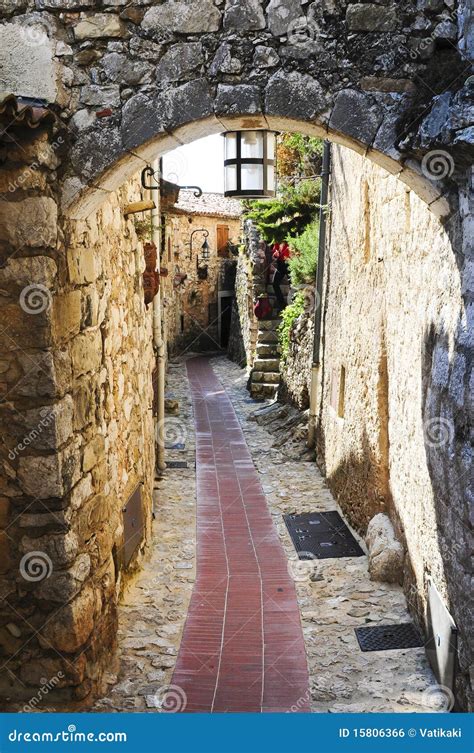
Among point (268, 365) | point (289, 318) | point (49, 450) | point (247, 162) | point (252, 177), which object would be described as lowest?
point (268, 365)

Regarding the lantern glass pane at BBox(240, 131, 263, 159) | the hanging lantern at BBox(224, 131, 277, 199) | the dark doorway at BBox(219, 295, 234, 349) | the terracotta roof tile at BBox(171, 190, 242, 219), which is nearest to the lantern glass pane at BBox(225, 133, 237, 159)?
the hanging lantern at BBox(224, 131, 277, 199)

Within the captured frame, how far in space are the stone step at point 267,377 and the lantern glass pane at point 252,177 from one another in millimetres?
8839

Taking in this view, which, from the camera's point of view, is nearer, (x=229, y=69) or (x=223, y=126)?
(x=229, y=69)

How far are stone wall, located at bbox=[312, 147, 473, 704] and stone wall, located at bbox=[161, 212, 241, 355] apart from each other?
15056 millimetres

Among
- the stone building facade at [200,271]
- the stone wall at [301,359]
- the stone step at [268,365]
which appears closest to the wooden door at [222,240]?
the stone building facade at [200,271]

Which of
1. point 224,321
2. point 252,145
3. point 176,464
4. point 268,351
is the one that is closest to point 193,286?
point 224,321

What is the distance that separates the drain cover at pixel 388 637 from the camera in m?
4.83

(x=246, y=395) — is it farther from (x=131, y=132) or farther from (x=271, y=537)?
(x=131, y=132)

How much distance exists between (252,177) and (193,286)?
20.8 meters

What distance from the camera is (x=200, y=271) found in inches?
1067

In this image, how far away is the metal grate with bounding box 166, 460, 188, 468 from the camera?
9930mm

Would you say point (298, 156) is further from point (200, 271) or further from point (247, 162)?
point (200, 271)

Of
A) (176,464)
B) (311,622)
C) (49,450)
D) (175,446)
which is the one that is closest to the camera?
(49,450)

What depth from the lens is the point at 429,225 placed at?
4512mm
